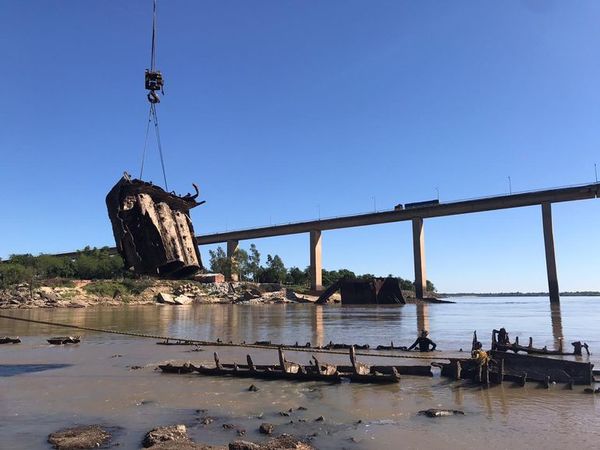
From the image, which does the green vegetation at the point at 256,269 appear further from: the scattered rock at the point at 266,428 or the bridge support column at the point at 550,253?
the scattered rock at the point at 266,428

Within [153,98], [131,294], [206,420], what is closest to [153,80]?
[153,98]

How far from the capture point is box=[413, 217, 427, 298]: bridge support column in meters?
111

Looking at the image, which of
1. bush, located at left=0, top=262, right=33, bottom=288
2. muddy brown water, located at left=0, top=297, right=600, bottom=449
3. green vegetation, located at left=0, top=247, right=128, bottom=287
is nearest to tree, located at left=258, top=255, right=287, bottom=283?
green vegetation, located at left=0, top=247, right=128, bottom=287

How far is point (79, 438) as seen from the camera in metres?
9.62

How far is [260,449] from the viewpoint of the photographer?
8.55 meters

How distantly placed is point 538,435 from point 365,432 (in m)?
3.58

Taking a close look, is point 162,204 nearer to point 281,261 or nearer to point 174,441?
point 174,441

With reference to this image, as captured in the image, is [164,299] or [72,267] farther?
[72,267]

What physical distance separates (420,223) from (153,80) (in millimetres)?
100937

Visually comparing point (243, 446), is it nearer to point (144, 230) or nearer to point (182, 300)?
point (144, 230)

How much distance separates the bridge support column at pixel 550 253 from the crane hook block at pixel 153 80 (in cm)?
9433

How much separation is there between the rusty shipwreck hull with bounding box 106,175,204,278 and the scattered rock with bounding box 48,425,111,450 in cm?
570

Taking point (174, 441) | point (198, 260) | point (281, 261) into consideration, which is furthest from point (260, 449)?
point (281, 261)

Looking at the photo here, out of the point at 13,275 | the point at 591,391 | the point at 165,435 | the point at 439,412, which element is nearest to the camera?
the point at 165,435
